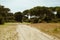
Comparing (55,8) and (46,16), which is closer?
(46,16)

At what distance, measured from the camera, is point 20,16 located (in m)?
140

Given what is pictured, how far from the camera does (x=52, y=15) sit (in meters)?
114


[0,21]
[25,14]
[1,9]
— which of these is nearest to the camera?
[0,21]

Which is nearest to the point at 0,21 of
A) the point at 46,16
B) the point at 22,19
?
the point at 46,16

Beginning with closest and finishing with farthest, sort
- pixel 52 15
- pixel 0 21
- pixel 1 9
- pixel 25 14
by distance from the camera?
pixel 0 21 < pixel 1 9 < pixel 52 15 < pixel 25 14

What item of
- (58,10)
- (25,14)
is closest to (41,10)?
(58,10)

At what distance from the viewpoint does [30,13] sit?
121 metres

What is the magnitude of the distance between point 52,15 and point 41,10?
739 cm

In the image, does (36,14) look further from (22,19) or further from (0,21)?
(0,21)

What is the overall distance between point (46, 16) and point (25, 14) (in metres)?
26.9

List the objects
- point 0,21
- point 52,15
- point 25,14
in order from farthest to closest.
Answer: point 25,14 < point 52,15 < point 0,21

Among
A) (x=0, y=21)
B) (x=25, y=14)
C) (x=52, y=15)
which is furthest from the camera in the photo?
(x=25, y=14)

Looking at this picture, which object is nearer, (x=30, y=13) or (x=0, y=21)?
(x=0, y=21)

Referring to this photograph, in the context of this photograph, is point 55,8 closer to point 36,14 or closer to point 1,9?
point 36,14
